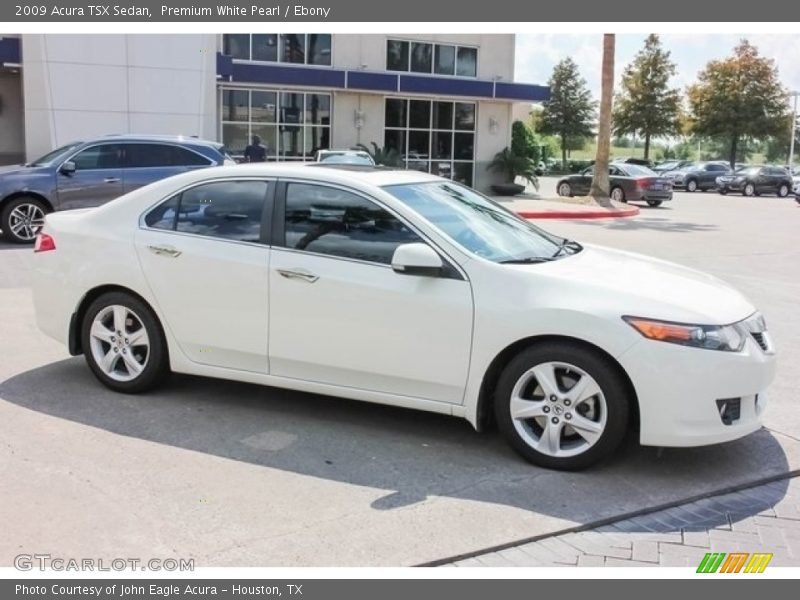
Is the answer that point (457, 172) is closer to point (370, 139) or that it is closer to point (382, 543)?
point (370, 139)

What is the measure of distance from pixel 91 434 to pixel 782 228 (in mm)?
19656

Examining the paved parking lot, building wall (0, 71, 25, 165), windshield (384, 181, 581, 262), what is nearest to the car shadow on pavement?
the paved parking lot

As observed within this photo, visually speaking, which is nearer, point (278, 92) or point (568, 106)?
point (278, 92)

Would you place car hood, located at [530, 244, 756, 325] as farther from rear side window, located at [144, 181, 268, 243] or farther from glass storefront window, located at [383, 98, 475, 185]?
glass storefront window, located at [383, 98, 475, 185]

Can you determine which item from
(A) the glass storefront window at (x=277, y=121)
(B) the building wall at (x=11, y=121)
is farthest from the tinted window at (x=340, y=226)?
(A) the glass storefront window at (x=277, y=121)

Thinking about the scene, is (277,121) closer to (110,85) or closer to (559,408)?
(110,85)

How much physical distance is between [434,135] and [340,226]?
25.5 metres

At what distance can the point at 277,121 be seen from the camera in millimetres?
27375

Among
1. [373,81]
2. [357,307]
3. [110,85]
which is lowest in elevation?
[357,307]

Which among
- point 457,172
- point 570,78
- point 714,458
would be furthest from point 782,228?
point 570,78

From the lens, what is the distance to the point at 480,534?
3873 mm

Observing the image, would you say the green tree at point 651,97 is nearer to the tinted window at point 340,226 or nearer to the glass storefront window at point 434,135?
the glass storefront window at point 434,135

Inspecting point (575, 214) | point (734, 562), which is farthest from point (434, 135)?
point (734, 562)

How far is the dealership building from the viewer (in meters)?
20.9
